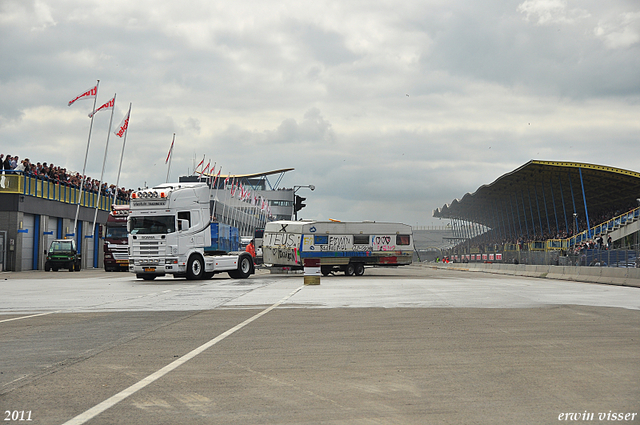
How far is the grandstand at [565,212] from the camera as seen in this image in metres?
41.8

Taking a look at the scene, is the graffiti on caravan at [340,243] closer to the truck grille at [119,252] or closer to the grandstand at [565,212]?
the grandstand at [565,212]

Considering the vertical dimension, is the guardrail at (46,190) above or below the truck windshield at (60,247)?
above

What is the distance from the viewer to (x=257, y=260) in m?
55.5

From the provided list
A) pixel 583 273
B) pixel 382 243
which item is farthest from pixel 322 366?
pixel 382 243

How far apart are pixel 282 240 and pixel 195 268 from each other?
35.4 ft

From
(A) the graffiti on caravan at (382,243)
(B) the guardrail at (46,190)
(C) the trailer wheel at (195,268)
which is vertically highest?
(B) the guardrail at (46,190)

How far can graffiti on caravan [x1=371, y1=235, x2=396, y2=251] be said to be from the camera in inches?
1625

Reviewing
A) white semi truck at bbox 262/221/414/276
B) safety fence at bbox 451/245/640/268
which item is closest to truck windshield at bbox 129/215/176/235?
white semi truck at bbox 262/221/414/276

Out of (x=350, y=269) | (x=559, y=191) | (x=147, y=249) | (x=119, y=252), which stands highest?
(x=559, y=191)

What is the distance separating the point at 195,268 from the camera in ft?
101

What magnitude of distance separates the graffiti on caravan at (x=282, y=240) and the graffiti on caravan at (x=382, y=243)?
4460 millimetres

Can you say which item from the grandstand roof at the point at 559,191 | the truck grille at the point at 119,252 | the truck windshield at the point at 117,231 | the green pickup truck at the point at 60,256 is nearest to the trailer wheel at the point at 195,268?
the truck windshield at the point at 117,231

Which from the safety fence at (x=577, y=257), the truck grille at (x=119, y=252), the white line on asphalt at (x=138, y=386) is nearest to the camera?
the white line on asphalt at (x=138, y=386)

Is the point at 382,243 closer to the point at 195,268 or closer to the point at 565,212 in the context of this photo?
the point at 195,268
